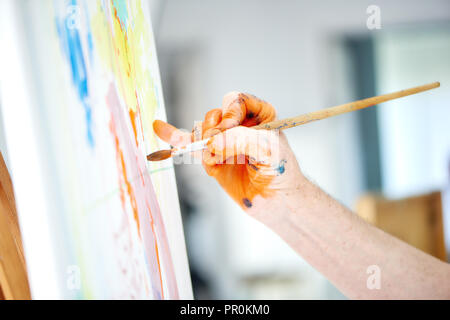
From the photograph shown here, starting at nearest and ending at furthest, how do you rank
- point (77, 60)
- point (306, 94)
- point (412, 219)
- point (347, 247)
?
point (77, 60)
point (347, 247)
point (412, 219)
point (306, 94)

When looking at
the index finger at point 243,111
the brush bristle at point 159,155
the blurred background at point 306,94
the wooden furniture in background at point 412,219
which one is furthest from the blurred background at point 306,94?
the brush bristle at point 159,155

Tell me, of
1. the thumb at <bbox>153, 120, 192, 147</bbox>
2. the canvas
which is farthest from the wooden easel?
the thumb at <bbox>153, 120, 192, 147</bbox>

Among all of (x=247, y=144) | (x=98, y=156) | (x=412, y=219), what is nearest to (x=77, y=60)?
(x=98, y=156)

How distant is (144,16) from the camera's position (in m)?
0.44

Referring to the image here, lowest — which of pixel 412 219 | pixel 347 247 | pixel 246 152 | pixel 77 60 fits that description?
pixel 412 219

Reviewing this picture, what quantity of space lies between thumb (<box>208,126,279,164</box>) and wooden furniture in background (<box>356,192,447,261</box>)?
666 mm

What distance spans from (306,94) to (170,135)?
1074mm

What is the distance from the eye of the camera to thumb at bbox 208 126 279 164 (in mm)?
401

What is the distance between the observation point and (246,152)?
16.2 inches

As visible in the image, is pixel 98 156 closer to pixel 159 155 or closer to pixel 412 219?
pixel 159 155

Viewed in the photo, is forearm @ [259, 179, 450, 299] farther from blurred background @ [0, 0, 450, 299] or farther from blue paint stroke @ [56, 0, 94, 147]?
blurred background @ [0, 0, 450, 299]

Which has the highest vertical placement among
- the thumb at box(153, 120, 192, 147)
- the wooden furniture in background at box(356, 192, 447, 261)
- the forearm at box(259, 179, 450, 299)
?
the thumb at box(153, 120, 192, 147)

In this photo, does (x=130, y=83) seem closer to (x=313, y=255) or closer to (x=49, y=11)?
(x=49, y=11)

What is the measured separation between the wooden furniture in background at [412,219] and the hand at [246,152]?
607mm
